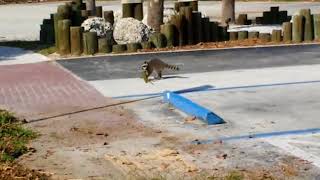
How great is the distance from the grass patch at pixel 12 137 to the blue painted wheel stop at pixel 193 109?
1.96 meters

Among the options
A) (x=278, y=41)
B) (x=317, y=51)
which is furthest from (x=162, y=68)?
(x=278, y=41)

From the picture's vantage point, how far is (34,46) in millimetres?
18844

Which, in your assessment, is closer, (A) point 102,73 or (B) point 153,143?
(B) point 153,143

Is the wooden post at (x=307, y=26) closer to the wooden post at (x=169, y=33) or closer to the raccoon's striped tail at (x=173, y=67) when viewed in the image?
the wooden post at (x=169, y=33)

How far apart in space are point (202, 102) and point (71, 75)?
3800mm

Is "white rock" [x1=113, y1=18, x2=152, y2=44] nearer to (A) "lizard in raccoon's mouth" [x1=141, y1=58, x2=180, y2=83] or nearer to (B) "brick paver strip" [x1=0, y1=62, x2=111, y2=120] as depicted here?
(B) "brick paver strip" [x1=0, y1=62, x2=111, y2=120]

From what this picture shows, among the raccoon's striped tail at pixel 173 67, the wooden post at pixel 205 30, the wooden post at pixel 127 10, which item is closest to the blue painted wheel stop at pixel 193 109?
the raccoon's striped tail at pixel 173 67

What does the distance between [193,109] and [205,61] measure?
596cm

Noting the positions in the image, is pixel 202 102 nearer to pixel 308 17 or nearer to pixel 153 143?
pixel 153 143

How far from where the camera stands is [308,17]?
1803cm

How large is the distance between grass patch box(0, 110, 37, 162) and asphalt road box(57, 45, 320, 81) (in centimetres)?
387

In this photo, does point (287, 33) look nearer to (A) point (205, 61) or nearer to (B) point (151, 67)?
(A) point (205, 61)

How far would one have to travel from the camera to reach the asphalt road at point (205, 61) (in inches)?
531

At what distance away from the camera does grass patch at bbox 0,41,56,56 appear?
17.3 meters
